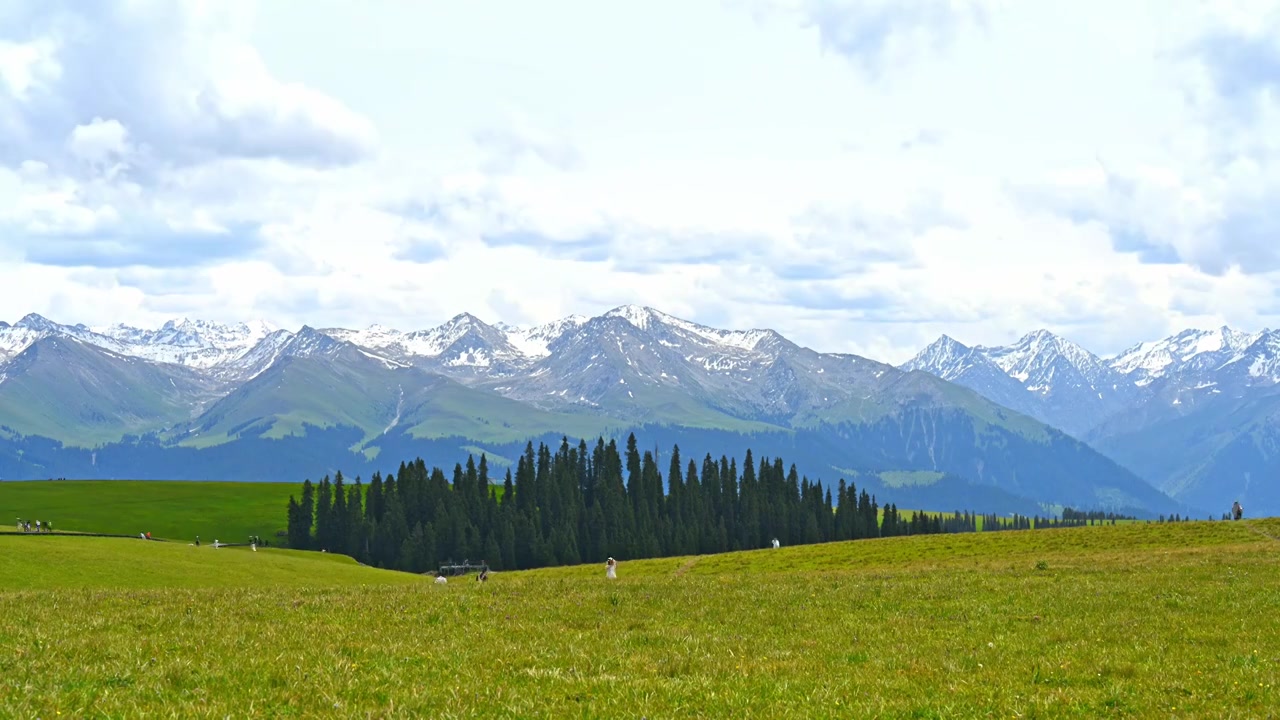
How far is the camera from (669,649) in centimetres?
2531

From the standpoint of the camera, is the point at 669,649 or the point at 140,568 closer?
the point at 669,649

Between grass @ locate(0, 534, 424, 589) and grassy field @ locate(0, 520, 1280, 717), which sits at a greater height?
grassy field @ locate(0, 520, 1280, 717)

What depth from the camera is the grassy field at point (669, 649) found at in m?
18.4

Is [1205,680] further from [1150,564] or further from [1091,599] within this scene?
[1150,564]

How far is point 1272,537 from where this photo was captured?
8238 centimetres

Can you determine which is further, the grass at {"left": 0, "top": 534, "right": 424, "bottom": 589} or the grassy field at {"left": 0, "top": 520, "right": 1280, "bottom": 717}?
the grass at {"left": 0, "top": 534, "right": 424, "bottom": 589}

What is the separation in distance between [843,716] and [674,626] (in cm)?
1258

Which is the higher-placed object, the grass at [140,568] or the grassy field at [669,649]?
the grassy field at [669,649]

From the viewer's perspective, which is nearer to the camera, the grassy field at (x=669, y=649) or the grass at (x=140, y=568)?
the grassy field at (x=669, y=649)

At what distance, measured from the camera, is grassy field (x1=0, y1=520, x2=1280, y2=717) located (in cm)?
1844

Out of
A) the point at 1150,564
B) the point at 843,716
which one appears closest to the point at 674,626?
the point at 843,716

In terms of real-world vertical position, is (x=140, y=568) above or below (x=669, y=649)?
below

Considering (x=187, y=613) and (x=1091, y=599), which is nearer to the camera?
(x=187, y=613)

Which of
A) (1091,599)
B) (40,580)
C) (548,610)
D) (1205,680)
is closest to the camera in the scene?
(1205,680)
